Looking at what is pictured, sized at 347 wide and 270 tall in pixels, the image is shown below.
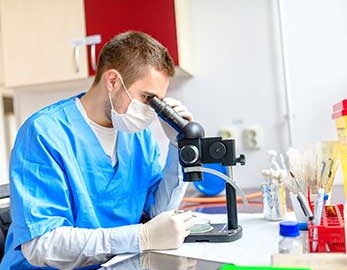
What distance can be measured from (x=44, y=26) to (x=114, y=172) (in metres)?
1.03

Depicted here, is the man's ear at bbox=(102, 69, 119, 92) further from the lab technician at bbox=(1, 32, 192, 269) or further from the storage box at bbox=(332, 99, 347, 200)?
the storage box at bbox=(332, 99, 347, 200)

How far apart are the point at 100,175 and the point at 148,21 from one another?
2.87ft

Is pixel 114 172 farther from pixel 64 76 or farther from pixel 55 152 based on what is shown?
pixel 64 76

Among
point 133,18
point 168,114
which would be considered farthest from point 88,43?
point 168,114

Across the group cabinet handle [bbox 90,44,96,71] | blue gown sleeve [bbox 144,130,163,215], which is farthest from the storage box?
cabinet handle [bbox 90,44,96,71]

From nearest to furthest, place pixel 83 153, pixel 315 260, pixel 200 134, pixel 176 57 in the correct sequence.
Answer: pixel 315 260 < pixel 200 134 < pixel 83 153 < pixel 176 57

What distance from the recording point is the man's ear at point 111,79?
115 centimetres

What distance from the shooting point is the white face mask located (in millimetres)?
1134

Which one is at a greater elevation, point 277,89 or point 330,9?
point 330,9

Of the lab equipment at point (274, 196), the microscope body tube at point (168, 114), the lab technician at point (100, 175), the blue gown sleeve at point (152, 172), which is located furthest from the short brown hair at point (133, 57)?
the lab equipment at point (274, 196)

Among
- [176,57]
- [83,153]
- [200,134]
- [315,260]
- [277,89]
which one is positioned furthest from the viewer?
[277,89]

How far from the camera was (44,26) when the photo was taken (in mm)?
1864

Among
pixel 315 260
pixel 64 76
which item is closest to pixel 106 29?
pixel 64 76

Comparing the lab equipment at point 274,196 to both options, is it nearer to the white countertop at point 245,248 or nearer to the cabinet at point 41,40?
the white countertop at point 245,248
